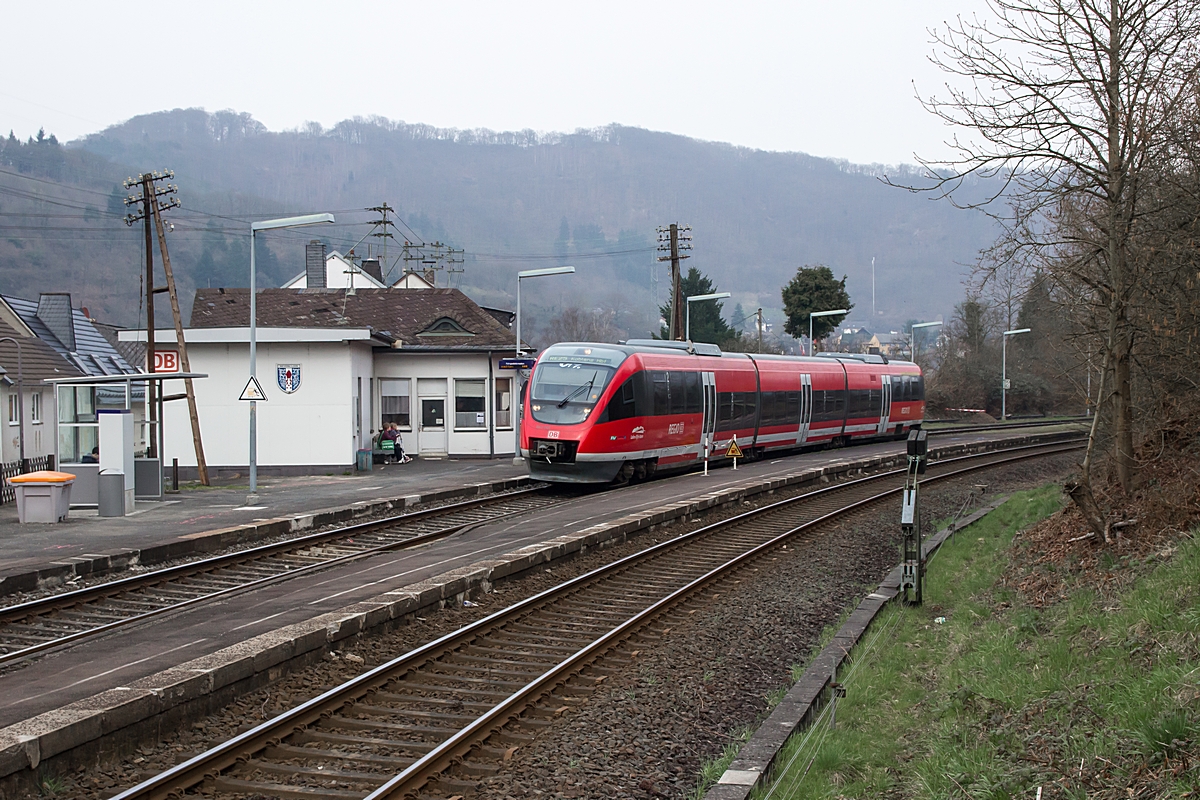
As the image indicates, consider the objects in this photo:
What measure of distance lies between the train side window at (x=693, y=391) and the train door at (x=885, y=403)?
626 inches

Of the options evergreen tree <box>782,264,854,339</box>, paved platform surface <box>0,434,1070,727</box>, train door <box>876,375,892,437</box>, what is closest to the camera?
paved platform surface <box>0,434,1070,727</box>

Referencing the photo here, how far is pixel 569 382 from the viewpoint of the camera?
22125 mm

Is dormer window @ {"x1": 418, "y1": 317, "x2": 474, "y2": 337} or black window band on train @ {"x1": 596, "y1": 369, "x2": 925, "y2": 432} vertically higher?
dormer window @ {"x1": 418, "y1": 317, "x2": 474, "y2": 337}

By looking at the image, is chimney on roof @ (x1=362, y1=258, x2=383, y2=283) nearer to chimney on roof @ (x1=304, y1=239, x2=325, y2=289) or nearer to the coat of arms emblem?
chimney on roof @ (x1=304, y1=239, x2=325, y2=289)

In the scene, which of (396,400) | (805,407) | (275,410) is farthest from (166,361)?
(805,407)

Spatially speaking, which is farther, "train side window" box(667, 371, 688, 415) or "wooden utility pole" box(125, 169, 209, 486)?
"wooden utility pole" box(125, 169, 209, 486)

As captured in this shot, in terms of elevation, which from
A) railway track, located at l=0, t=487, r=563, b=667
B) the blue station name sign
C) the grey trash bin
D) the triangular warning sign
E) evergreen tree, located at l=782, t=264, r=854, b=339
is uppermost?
evergreen tree, located at l=782, t=264, r=854, b=339

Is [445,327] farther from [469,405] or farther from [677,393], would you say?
[677,393]

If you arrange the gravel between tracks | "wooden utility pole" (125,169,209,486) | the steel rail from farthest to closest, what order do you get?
1. the steel rail
2. "wooden utility pole" (125,169,209,486)
3. the gravel between tracks

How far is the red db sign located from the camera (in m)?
27.4

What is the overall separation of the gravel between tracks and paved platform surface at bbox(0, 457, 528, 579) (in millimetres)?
5894

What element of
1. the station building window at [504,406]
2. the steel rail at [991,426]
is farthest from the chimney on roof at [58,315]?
the steel rail at [991,426]

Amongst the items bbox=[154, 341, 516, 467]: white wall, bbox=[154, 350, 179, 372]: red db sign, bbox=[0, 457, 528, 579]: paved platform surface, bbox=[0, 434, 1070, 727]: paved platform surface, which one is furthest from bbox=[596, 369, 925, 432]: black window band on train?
bbox=[154, 350, 179, 372]: red db sign

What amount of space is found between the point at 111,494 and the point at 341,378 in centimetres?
984
